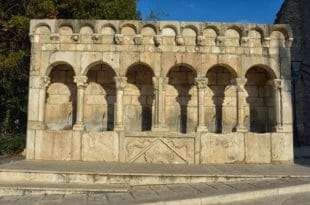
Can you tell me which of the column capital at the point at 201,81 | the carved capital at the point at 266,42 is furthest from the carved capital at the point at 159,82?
the carved capital at the point at 266,42

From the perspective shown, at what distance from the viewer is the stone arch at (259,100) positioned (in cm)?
1330

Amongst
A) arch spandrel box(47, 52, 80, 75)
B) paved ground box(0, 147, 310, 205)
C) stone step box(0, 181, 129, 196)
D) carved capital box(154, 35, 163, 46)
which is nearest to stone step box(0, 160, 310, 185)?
paved ground box(0, 147, 310, 205)

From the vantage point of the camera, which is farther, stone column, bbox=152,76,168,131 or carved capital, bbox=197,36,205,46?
carved capital, bbox=197,36,205,46

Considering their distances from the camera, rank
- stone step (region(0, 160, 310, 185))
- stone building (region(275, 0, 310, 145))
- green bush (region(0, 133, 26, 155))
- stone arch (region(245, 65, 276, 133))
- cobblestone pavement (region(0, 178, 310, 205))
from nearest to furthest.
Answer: cobblestone pavement (region(0, 178, 310, 205)), stone step (region(0, 160, 310, 185)), stone arch (region(245, 65, 276, 133)), green bush (region(0, 133, 26, 155)), stone building (region(275, 0, 310, 145))

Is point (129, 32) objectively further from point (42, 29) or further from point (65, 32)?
point (42, 29)

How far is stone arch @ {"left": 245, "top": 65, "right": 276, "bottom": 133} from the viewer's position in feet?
43.7

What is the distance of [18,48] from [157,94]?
7259 millimetres

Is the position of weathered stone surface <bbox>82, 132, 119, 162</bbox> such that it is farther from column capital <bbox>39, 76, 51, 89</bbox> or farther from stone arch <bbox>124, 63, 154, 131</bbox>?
column capital <bbox>39, 76, 51, 89</bbox>

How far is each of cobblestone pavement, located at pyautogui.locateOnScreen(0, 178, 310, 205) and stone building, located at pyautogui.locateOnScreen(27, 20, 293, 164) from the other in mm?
3246

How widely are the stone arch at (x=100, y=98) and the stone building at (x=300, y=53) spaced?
14.9 meters

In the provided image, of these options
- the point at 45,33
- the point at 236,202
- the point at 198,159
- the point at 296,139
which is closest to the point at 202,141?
the point at 198,159

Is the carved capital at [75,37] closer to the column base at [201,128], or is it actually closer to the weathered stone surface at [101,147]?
the weathered stone surface at [101,147]

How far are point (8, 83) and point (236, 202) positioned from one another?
11723 millimetres

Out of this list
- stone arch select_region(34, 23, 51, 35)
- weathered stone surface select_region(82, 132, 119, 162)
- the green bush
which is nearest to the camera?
weathered stone surface select_region(82, 132, 119, 162)
